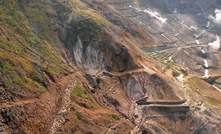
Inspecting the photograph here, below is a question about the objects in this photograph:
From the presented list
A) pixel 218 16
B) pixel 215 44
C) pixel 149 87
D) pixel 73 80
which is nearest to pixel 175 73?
pixel 149 87

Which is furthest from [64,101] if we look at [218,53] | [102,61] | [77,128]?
[218,53]

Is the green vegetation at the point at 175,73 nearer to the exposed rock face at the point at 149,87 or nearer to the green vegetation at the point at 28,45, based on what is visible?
the exposed rock face at the point at 149,87

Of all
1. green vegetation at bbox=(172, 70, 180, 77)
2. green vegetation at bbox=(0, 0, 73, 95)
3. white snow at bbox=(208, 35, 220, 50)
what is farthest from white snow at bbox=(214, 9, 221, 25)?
green vegetation at bbox=(0, 0, 73, 95)

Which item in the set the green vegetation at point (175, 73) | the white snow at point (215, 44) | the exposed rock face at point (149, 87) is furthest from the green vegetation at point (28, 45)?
the white snow at point (215, 44)

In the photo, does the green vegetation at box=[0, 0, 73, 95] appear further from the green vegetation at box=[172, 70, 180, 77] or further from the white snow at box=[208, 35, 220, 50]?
the white snow at box=[208, 35, 220, 50]

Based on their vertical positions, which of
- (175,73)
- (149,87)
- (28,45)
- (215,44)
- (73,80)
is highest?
(215,44)

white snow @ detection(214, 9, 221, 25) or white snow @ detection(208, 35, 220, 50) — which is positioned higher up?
white snow @ detection(214, 9, 221, 25)

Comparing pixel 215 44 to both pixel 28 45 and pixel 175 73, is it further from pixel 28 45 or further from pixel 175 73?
pixel 28 45

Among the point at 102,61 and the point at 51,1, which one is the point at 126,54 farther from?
the point at 51,1
